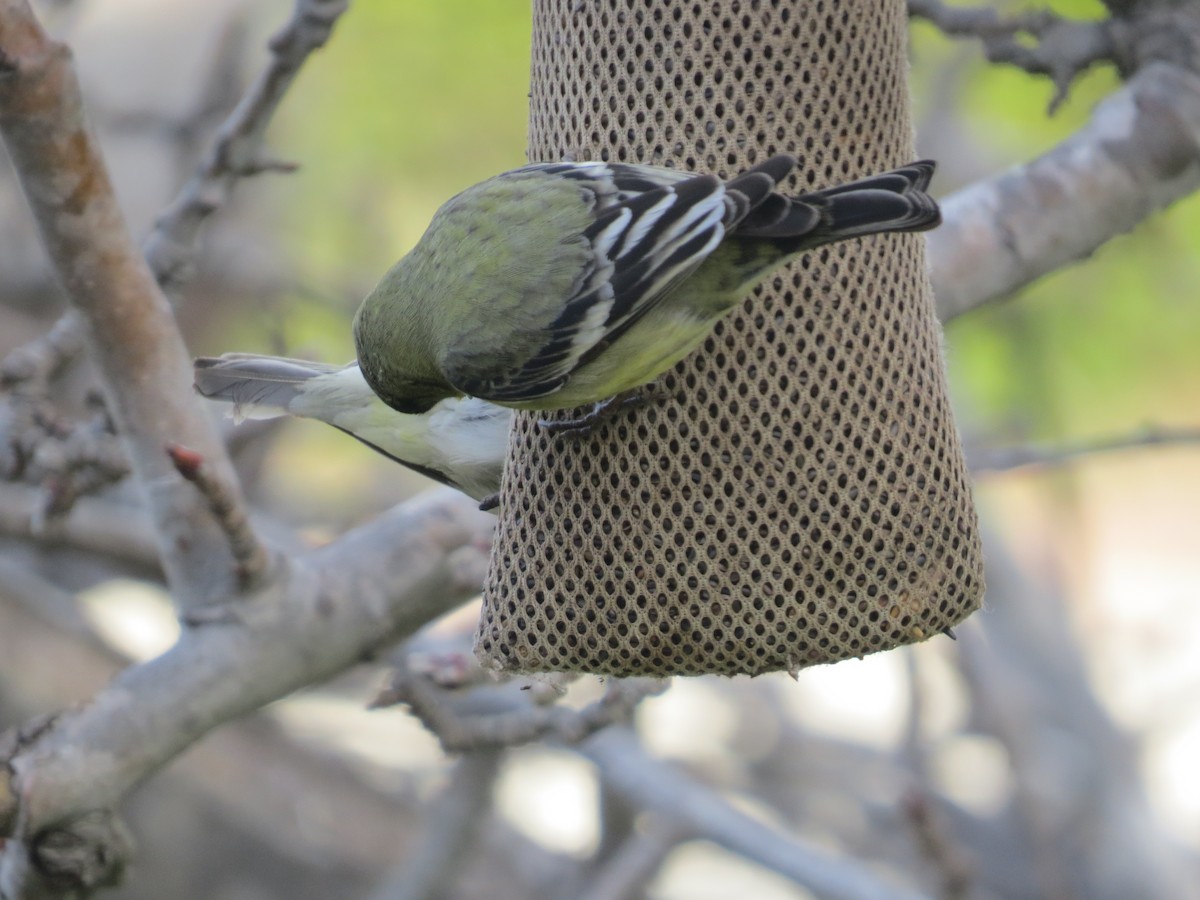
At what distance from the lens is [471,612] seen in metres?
8.80

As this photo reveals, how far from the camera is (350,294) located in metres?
7.57

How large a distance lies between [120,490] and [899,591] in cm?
379

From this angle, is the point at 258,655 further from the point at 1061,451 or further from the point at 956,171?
the point at 956,171

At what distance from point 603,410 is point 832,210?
28.5 inches

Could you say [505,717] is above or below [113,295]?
below

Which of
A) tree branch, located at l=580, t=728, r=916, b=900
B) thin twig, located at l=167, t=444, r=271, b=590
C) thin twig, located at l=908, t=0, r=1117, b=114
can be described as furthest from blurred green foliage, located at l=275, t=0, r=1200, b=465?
thin twig, located at l=167, t=444, r=271, b=590

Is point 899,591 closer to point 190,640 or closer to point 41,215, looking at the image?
point 190,640

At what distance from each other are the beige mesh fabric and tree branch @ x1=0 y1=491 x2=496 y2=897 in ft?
2.59

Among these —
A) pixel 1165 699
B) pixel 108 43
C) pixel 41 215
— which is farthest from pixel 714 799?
pixel 108 43

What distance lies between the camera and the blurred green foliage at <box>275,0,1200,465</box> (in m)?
7.82

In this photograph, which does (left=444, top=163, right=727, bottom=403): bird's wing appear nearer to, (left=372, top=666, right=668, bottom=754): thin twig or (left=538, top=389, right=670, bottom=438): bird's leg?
(left=538, top=389, right=670, bottom=438): bird's leg

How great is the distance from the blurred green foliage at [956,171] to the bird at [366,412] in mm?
2690

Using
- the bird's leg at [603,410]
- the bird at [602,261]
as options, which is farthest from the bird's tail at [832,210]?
the bird's leg at [603,410]

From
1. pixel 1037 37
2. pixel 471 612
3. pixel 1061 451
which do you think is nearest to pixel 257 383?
pixel 1061 451
